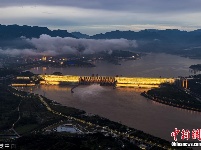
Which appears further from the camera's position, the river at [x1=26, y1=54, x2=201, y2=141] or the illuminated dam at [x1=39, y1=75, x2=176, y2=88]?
the illuminated dam at [x1=39, y1=75, x2=176, y2=88]

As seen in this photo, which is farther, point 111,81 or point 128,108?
point 111,81

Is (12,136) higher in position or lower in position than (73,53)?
lower

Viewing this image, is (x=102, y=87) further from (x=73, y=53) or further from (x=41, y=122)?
(x=73, y=53)

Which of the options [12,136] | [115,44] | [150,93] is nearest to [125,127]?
[12,136]

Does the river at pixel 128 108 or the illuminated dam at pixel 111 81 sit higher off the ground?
the illuminated dam at pixel 111 81

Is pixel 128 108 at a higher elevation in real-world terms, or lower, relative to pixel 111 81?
lower

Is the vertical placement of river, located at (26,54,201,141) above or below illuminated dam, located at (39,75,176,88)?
below

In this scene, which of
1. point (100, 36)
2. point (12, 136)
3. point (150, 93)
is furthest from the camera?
point (100, 36)

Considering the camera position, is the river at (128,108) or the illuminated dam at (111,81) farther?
the illuminated dam at (111,81)
